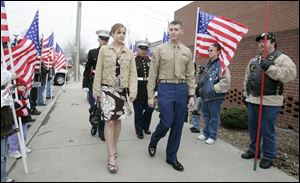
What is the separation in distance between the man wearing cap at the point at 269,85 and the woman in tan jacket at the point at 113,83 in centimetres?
183

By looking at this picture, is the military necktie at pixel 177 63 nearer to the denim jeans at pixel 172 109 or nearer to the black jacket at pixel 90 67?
the denim jeans at pixel 172 109

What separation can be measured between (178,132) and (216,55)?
192 cm

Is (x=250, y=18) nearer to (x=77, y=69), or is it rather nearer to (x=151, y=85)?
(x=151, y=85)

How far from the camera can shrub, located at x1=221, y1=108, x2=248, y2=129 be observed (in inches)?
250

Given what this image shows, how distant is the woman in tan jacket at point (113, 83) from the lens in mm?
3662

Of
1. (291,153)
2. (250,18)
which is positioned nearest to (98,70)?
(291,153)

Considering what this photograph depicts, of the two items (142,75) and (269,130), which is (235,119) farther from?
(142,75)

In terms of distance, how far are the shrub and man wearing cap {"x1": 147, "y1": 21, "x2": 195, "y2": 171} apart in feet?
9.61

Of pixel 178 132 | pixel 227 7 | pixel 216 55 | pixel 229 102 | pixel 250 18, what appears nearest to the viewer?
pixel 178 132

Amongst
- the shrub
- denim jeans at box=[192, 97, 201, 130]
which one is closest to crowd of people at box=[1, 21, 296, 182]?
denim jeans at box=[192, 97, 201, 130]

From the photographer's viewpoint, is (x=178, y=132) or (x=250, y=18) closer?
(x=178, y=132)

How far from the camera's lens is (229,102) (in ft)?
28.8

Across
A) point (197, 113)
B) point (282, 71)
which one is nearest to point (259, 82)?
point (282, 71)

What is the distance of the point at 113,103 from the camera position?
368 centimetres
